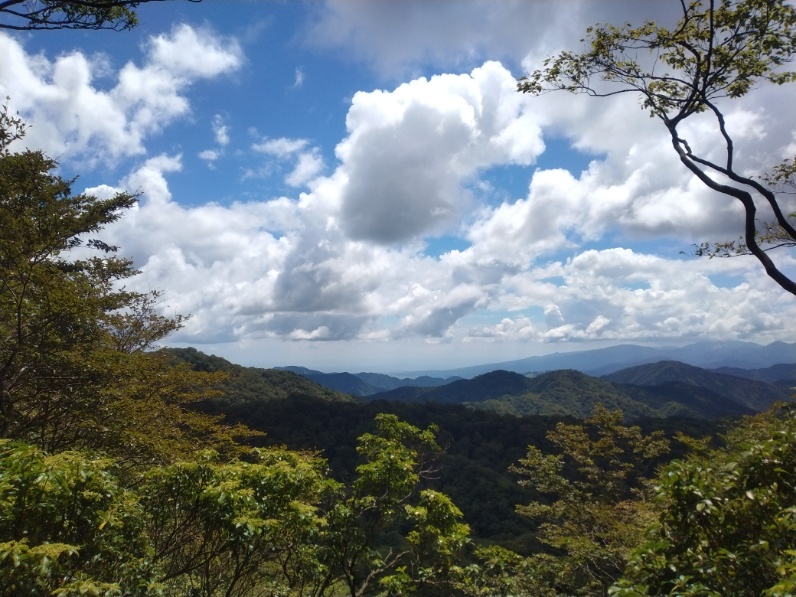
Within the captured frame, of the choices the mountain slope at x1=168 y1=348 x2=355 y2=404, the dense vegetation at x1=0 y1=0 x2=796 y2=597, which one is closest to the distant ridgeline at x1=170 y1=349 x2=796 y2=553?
the mountain slope at x1=168 y1=348 x2=355 y2=404

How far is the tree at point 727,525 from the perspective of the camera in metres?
2.41

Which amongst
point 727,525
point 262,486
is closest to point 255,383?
point 262,486

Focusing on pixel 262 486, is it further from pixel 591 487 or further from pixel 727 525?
pixel 591 487

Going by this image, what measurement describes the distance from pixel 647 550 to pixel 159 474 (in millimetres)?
4454

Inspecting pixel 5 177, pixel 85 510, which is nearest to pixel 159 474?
pixel 85 510

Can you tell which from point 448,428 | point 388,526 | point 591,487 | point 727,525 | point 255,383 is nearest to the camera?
point 727,525

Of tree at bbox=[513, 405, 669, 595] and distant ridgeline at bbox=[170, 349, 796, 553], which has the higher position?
tree at bbox=[513, 405, 669, 595]

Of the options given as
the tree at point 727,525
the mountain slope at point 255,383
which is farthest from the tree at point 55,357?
the mountain slope at point 255,383

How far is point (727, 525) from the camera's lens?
2.86 meters

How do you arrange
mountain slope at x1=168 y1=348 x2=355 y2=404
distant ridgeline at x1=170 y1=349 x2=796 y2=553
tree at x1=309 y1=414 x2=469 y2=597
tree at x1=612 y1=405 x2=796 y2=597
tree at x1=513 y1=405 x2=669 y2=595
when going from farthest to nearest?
mountain slope at x1=168 y1=348 x2=355 y2=404, distant ridgeline at x1=170 y1=349 x2=796 y2=553, tree at x1=513 y1=405 x2=669 y2=595, tree at x1=309 y1=414 x2=469 y2=597, tree at x1=612 y1=405 x2=796 y2=597

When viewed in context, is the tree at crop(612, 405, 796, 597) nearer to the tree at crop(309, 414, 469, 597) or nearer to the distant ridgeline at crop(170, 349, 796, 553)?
the tree at crop(309, 414, 469, 597)

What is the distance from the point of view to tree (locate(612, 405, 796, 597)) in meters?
2.41

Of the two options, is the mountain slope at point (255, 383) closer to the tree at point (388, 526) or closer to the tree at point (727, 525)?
the tree at point (388, 526)

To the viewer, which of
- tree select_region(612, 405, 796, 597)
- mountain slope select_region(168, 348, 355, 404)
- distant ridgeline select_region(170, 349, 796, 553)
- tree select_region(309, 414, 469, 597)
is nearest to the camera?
tree select_region(612, 405, 796, 597)
